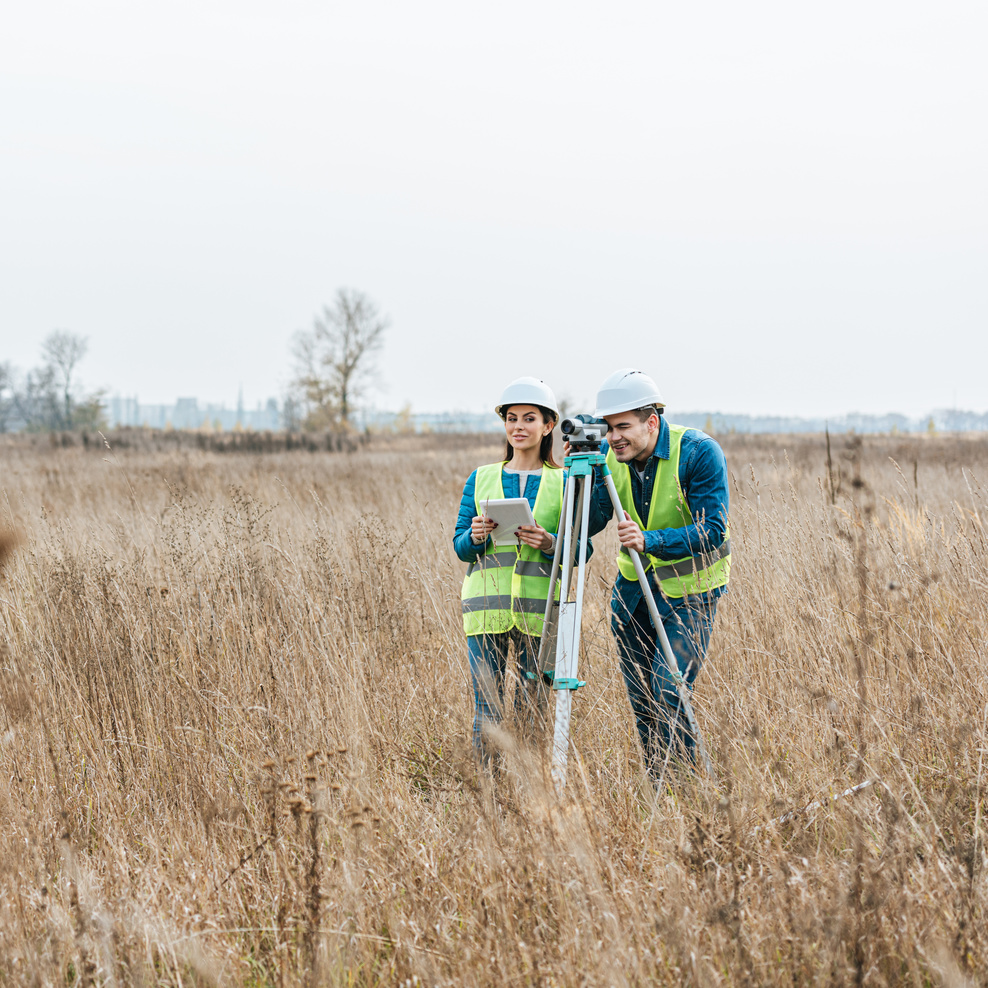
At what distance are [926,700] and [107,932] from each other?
2.62m

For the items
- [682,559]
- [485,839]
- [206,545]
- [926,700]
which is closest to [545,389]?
[682,559]

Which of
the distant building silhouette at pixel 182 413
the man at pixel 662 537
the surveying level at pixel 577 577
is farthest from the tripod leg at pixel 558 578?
the distant building silhouette at pixel 182 413

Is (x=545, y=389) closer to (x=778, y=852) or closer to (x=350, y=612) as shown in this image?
(x=778, y=852)

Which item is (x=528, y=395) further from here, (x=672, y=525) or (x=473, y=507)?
(x=672, y=525)

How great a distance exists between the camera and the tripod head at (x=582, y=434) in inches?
90.0

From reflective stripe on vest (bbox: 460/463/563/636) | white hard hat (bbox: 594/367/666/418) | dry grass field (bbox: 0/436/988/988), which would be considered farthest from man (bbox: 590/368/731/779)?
reflective stripe on vest (bbox: 460/463/563/636)

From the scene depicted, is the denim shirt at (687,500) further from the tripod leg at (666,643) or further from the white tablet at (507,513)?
the white tablet at (507,513)

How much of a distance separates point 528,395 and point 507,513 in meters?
0.50

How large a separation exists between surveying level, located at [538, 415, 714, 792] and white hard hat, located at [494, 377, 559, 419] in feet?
1.00

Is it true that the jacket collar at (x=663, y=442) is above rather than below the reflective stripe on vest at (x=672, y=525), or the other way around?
above

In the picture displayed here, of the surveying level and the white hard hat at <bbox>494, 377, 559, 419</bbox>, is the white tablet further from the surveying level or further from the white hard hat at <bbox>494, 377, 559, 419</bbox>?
the white hard hat at <bbox>494, 377, 559, 419</bbox>

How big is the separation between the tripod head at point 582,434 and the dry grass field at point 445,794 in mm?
780

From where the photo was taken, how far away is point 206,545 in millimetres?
4707

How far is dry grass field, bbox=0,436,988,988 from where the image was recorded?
63.0 inches
